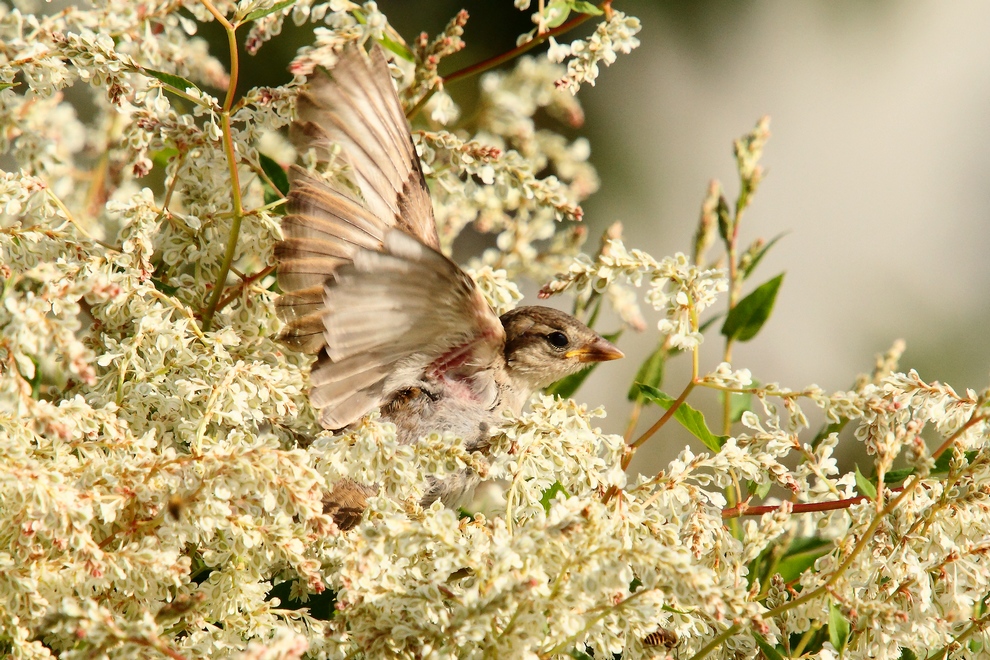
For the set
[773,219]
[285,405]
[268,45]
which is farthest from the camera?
[773,219]

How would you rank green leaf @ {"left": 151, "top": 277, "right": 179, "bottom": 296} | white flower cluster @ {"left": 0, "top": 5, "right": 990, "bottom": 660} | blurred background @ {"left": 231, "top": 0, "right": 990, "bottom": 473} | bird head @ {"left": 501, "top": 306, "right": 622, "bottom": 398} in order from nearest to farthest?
white flower cluster @ {"left": 0, "top": 5, "right": 990, "bottom": 660}, green leaf @ {"left": 151, "top": 277, "right": 179, "bottom": 296}, bird head @ {"left": 501, "top": 306, "right": 622, "bottom": 398}, blurred background @ {"left": 231, "top": 0, "right": 990, "bottom": 473}

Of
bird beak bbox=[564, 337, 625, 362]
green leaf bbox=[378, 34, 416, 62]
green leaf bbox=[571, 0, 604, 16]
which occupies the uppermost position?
green leaf bbox=[378, 34, 416, 62]

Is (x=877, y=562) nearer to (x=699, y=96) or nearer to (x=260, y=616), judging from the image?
(x=260, y=616)

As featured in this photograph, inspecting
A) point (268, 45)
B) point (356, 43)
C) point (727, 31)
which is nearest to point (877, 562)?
point (356, 43)

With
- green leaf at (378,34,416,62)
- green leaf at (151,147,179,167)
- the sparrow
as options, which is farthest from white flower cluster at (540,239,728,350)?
green leaf at (151,147,179,167)

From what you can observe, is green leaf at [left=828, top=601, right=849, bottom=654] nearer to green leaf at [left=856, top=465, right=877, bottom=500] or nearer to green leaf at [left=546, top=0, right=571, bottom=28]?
green leaf at [left=856, top=465, right=877, bottom=500]
